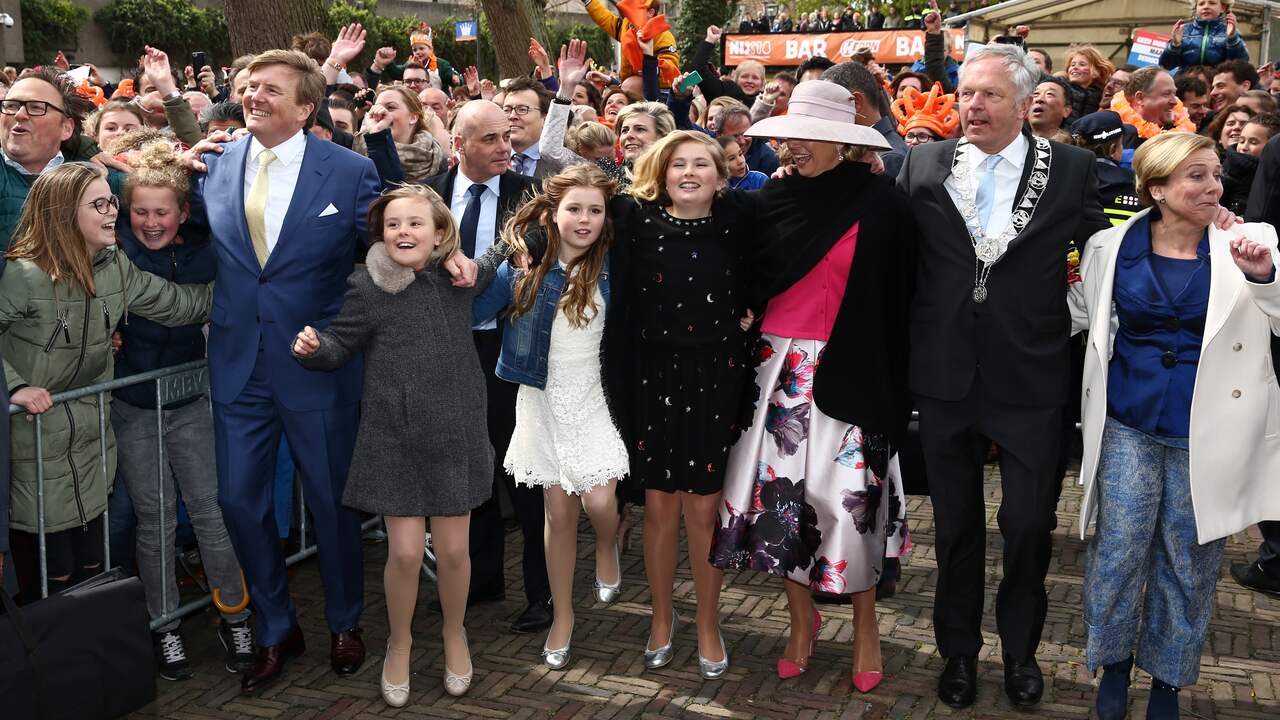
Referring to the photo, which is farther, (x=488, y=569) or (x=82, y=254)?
(x=488, y=569)

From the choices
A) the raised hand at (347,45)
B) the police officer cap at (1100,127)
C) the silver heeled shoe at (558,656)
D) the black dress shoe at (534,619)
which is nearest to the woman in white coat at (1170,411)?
the silver heeled shoe at (558,656)

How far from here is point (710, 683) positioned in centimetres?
459

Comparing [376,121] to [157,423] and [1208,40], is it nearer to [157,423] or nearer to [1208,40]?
[157,423]

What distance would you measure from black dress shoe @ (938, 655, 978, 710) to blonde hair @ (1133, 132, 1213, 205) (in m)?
1.78

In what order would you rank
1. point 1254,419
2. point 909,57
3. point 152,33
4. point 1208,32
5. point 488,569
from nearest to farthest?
point 1254,419, point 488,569, point 1208,32, point 909,57, point 152,33

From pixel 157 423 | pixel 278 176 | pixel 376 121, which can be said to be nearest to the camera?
pixel 278 176

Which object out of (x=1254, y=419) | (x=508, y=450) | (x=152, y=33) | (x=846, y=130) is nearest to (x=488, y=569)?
(x=508, y=450)

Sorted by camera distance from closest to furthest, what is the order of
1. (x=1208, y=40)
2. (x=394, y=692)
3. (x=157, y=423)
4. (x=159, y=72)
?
(x=394, y=692)
(x=157, y=423)
(x=159, y=72)
(x=1208, y=40)

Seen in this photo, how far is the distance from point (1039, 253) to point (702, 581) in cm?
176

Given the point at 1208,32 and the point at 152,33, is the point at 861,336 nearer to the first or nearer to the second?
the point at 1208,32

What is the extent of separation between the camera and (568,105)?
593 centimetres

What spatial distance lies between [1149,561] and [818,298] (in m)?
1.49

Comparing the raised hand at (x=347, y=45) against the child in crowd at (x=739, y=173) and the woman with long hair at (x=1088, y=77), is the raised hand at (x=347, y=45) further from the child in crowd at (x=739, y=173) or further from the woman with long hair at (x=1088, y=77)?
the woman with long hair at (x=1088, y=77)

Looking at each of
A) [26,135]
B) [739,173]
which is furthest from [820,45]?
[26,135]
